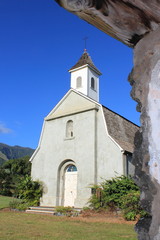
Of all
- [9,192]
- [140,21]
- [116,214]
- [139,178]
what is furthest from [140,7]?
[9,192]

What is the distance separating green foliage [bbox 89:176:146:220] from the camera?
13938 mm

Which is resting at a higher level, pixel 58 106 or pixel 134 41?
pixel 58 106

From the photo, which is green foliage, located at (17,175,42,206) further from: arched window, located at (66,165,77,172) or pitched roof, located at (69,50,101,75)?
pitched roof, located at (69,50,101,75)

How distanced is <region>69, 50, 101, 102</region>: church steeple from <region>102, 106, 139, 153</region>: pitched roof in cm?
427

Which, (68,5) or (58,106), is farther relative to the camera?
(58,106)

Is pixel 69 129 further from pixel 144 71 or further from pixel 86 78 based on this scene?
pixel 144 71

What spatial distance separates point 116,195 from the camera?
50.6 ft

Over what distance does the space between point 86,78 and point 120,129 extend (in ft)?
22.7

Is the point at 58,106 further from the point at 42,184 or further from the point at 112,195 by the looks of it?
the point at 112,195

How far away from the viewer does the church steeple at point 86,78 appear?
24125 millimetres

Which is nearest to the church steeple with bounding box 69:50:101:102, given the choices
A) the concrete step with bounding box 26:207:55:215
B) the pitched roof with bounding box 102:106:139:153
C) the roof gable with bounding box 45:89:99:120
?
the roof gable with bounding box 45:89:99:120

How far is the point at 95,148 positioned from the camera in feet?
61.0

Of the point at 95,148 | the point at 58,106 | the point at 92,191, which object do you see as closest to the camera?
the point at 92,191

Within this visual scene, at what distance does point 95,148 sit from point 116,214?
5.32 meters
